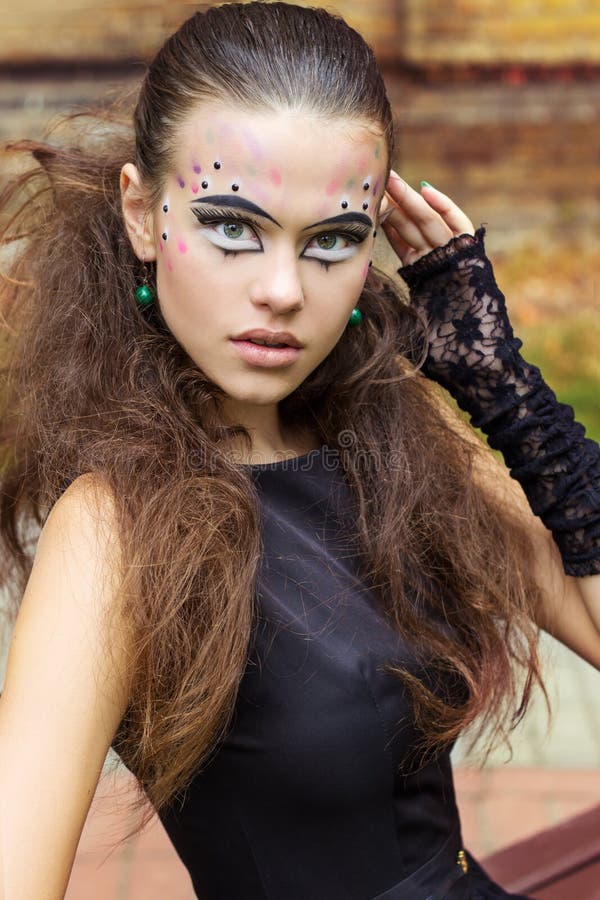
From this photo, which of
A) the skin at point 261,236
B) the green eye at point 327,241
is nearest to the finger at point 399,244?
the skin at point 261,236

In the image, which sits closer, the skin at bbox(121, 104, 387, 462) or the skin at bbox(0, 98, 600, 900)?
the skin at bbox(0, 98, 600, 900)

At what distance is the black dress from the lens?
1.50 metres

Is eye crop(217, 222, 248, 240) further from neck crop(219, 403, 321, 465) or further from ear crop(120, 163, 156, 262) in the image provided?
neck crop(219, 403, 321, 465)

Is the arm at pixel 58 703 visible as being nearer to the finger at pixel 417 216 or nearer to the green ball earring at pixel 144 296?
the green ball earring at pixel 144 296

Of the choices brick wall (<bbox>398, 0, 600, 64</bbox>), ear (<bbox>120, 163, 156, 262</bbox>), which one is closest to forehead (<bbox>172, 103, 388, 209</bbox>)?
ear (<bbox>120, 163, 156, 262</bbox>)

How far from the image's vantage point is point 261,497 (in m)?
1.65

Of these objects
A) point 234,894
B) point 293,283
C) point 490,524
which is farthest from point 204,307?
point 234,894

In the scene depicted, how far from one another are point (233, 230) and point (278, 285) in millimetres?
97

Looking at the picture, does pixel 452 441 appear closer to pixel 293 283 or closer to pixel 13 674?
pixel 293 283

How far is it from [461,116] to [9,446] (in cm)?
369

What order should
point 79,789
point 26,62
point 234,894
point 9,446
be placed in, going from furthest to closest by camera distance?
1. point 26,62
2. point 9,446
3. point 234,894
4. point 79,789

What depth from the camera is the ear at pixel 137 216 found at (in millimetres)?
1604

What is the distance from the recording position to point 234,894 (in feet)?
5.23

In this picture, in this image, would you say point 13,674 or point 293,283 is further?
point 293,283
